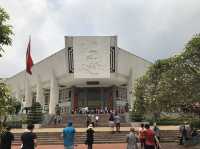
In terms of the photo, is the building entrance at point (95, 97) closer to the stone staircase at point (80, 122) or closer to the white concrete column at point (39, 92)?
the white concrete column at point (39, 92)

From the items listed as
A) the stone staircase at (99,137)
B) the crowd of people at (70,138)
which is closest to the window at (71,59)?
the stone staircase at (99,137)

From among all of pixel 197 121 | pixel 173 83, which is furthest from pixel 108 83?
pixel 173 83

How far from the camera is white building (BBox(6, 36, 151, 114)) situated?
6109 centimetres

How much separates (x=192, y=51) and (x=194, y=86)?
1801 millimetres

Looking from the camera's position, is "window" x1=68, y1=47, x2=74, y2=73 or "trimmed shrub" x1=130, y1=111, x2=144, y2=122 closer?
"trimmed shrub" x1=130, y1=111, x2=144, y2=122

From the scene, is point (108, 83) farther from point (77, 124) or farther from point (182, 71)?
point (182, 71)

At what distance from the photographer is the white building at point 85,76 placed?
2405 inches

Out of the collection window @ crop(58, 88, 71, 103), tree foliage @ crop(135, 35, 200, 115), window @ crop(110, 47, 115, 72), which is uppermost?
window @ crop(110, 47, 115, 72)

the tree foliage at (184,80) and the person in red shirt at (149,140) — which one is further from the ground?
the tree foliage at (184,80)

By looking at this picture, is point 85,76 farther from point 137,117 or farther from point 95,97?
point 137,117

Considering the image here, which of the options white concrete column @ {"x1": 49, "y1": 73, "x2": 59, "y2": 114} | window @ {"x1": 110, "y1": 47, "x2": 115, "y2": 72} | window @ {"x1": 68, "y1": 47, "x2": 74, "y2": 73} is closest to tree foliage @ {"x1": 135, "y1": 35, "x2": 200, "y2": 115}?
window @ {"x1": 110, "y1": 47, "x2": 115, "y2": 72}

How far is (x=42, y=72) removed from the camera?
65.8 metres

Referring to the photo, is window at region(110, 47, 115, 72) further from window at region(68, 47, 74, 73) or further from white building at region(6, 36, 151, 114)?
window at region(68, 47, 74, 73)

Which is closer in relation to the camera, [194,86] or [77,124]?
[194,86]
